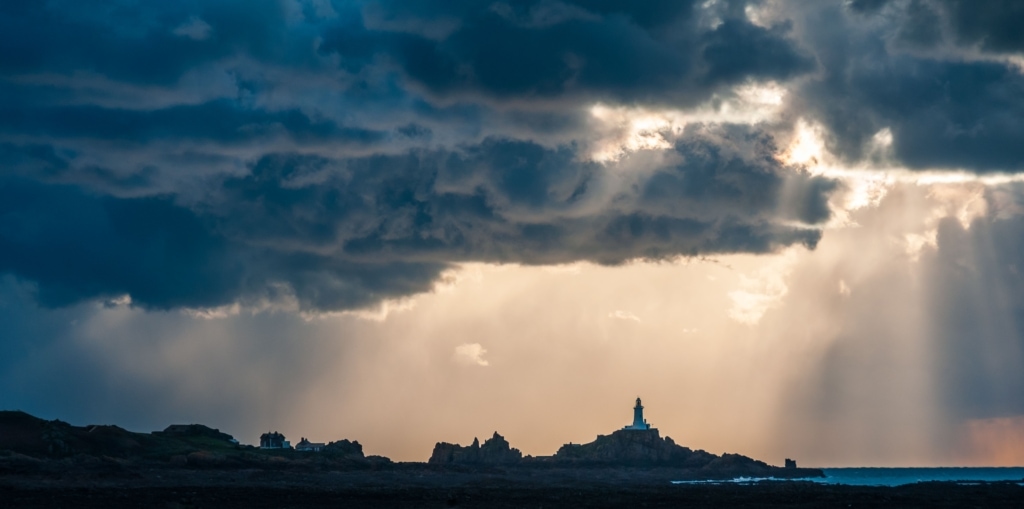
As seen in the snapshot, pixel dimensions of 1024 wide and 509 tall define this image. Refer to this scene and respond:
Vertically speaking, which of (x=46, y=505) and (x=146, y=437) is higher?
(x=146, y=437)

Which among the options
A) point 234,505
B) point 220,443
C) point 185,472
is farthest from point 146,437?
point 234,505

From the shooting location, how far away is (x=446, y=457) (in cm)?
17538

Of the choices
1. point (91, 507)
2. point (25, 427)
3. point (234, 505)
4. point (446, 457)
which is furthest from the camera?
point (446, 457)

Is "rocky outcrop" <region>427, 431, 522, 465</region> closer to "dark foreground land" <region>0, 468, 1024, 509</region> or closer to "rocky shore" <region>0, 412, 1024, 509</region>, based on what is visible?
"rocky shore" <region>0, 412, 1024, 509</region>

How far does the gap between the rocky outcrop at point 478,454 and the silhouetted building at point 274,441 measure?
2075 cm

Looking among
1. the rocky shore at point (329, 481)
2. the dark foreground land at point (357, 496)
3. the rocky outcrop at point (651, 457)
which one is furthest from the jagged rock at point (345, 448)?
the dark foreground land at point (357, 496)

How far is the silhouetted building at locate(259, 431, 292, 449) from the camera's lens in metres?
167

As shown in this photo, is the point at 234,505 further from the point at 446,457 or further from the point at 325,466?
the point at 446,457

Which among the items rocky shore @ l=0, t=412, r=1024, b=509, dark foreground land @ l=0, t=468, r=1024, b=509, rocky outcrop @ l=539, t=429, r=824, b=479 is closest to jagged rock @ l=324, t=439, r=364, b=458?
rocky shore @ l=0, t=412, r=1024, b=509

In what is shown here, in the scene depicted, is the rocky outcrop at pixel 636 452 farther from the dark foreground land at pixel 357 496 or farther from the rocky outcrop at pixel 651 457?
the dark foreground land at pixel 357 496

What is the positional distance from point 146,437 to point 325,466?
74.9 feet

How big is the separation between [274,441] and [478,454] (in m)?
29.8

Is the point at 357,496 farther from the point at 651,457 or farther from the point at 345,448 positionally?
the point at 651,457

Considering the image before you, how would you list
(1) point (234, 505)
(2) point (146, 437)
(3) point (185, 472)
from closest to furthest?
(1) point (234, 505), (3) point (185, 472), (2) point (146, 437)
